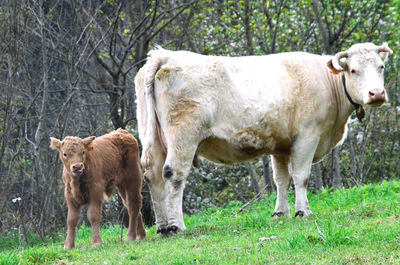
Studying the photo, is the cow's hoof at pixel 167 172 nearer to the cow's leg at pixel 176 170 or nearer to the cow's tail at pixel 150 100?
the cow's leg at pixel 176 170

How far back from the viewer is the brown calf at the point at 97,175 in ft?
28.4

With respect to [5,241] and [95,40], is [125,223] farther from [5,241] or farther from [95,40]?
[95,40]

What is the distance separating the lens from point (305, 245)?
643cm

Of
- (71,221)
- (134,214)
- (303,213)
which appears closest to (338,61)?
(303,213)

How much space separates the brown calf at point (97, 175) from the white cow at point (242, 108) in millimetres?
426

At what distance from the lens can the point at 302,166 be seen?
9594mm

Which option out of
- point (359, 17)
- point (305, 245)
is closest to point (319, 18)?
point (359, 17)

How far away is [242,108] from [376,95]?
71.7 inches

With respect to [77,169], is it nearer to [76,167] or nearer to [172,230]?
[76,167]

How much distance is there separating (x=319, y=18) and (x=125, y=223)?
6.01 m

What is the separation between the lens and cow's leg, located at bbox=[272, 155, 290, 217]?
32.9 feet

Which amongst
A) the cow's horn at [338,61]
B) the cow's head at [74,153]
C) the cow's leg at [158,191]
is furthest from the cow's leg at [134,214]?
the cow's horn at [338,61]

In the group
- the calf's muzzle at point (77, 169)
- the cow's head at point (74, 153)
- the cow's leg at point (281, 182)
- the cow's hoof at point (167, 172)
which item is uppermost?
the cow's head at point (74, 153)

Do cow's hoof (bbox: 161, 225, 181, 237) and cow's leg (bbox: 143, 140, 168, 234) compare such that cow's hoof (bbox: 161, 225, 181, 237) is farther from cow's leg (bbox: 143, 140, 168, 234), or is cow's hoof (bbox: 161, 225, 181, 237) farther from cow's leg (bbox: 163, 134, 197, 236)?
cow's leg (bbox: 143, 140, 168, 234)
